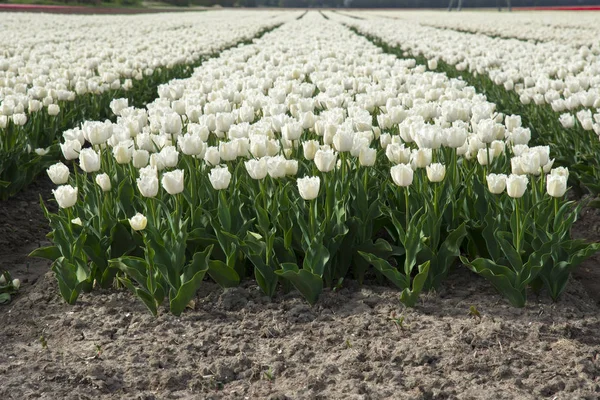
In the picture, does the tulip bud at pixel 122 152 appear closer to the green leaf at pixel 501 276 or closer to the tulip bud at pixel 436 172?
the tulip bud at pixel 436 172

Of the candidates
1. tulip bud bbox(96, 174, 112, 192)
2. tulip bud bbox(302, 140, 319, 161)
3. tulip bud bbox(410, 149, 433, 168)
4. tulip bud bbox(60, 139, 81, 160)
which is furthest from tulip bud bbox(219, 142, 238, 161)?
tulip bud bbox(410, 149, 433, 168)

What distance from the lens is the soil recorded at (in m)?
2.74

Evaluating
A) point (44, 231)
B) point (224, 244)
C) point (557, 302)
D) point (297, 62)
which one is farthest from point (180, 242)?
point (297, 62)

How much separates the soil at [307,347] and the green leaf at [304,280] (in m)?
0.06

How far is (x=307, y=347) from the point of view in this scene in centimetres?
302

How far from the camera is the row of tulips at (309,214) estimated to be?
3.26 metres

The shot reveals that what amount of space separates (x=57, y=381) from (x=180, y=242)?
2.66ft

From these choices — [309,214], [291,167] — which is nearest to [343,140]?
[291,167]

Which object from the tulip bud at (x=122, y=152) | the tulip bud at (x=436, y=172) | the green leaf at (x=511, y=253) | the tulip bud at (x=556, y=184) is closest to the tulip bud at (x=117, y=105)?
the tulip bud at (x=122, y=152)

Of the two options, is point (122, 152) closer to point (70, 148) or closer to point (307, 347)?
point (70, 148)

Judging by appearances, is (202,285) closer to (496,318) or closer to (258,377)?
(258,377)

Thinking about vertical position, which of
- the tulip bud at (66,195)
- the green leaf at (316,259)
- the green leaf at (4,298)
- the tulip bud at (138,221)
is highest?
the tulip bud at (66,195)

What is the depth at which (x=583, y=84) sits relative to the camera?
6312 millimetres

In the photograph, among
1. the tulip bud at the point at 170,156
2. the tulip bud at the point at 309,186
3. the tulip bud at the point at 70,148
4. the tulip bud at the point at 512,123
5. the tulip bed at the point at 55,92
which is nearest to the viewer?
the tulip bud at the point at 309,186
